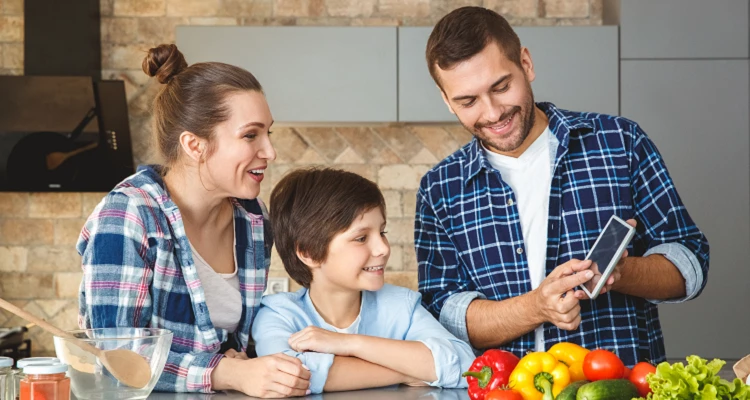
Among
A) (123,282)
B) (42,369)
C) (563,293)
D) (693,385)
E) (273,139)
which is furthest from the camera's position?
(273,139)

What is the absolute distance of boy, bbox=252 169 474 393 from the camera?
5.35ft

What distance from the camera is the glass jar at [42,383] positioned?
1111mm

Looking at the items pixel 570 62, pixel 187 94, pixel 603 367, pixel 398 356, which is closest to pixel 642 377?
pixel 603 367

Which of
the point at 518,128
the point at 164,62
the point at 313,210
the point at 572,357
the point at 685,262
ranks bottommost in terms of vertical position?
the point at 572,357

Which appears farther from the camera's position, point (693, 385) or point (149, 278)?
point (149, 278)

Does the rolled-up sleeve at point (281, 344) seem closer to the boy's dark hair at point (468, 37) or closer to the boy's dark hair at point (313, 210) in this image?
the boy's dark hair at point (313, 210)

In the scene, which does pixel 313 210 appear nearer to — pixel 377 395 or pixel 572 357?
pixel 377 395

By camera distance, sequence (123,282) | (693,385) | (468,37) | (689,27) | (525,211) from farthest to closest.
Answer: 1. (689,27)
2. (525,211)
3. (468,37)
4. (123,282)
5. (693,385)

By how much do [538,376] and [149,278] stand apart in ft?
2.26

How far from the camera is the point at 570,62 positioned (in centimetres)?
330

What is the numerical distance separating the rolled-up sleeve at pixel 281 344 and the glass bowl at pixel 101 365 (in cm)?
30

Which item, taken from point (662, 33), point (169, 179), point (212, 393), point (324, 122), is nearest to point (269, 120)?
point (169, 179)

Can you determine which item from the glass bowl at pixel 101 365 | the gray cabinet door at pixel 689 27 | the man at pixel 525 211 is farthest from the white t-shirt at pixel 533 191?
the gray cabinet door at pixel 689 27

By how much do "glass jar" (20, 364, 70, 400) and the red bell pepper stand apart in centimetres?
58
